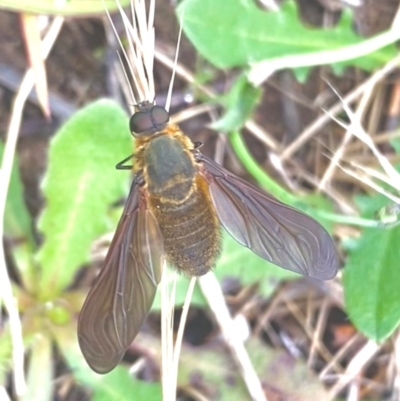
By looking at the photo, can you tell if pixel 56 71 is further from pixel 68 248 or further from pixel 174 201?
pixel 174 201

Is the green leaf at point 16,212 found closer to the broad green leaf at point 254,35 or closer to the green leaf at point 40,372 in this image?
the green leaf at point 40,372

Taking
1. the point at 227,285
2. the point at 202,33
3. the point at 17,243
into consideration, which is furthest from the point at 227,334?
the point at 202,33

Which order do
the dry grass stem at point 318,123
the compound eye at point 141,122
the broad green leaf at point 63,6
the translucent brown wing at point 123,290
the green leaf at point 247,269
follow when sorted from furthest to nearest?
the dry grass stem at point 318,123, the green leaf at point 247,269, the broad green leaf at point 63,6, the compound eye at point 141,122, the translucent brown wing at point 123,290

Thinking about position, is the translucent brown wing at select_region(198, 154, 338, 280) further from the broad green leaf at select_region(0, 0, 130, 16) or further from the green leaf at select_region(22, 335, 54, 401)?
the green leaf at select_region(22, 335, 54, 401)

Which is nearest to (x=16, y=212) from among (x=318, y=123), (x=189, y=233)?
(x=189, y=233)

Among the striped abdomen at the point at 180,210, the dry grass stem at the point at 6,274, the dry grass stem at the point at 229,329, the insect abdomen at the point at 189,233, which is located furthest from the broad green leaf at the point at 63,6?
the dry grass stem at the point at 229,329

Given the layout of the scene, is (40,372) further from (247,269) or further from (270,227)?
(270,227)
